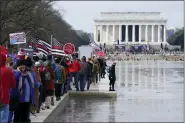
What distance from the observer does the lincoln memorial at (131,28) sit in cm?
17438

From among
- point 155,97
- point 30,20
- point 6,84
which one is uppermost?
point 30,20

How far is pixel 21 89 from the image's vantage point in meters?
10.8

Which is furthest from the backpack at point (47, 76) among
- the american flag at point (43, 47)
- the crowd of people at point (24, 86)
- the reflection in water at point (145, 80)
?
the reflection in water at point (145, 80)

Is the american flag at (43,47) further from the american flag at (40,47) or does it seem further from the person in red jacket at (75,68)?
the person in red jacket at (75,68)

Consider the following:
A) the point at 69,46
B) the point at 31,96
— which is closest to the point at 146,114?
the point at 31,96

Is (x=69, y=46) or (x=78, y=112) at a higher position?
(x=69, y=46)

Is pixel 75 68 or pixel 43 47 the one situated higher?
pixel 43 47

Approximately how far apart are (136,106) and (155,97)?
3.64m

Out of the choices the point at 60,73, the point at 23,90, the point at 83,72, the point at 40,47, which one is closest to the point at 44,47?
the point at 40,47

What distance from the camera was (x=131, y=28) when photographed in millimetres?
180625

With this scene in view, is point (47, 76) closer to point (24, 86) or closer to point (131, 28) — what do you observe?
point (24, 86)

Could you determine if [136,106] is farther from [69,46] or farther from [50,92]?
[69,46]

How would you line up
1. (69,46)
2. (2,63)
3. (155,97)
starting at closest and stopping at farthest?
(2,63) → (155,97) → (69,46)

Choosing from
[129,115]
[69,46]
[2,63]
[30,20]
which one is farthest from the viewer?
[30,20]
